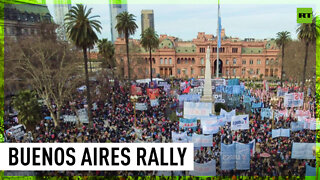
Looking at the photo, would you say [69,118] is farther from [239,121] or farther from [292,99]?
[292,99]

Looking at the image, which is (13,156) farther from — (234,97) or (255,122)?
(234,97)

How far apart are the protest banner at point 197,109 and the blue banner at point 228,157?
9.13 m

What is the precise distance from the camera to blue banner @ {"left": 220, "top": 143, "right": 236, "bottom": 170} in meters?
16.0

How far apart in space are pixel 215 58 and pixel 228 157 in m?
58.8

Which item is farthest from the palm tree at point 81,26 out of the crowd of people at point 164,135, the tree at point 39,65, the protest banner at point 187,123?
the protest banner at point 187,123

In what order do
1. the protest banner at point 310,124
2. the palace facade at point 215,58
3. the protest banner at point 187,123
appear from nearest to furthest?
the protest banner at point 310,124
the protest banner at point 187,123
the palace facade at point 215,58

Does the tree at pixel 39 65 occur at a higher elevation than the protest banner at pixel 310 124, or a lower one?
higher

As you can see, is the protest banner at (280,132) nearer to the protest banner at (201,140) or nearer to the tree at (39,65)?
the protest banner at (201,140)

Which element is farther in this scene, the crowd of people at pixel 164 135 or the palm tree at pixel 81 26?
the palm tree at pixel 81 26

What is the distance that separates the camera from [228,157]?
1612 centimetres

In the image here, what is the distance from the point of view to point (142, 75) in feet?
220

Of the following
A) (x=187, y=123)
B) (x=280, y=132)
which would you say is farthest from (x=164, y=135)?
(x=280, y=132)

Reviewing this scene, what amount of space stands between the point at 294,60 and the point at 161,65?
113 ft

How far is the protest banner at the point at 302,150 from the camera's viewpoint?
53.5 ft
